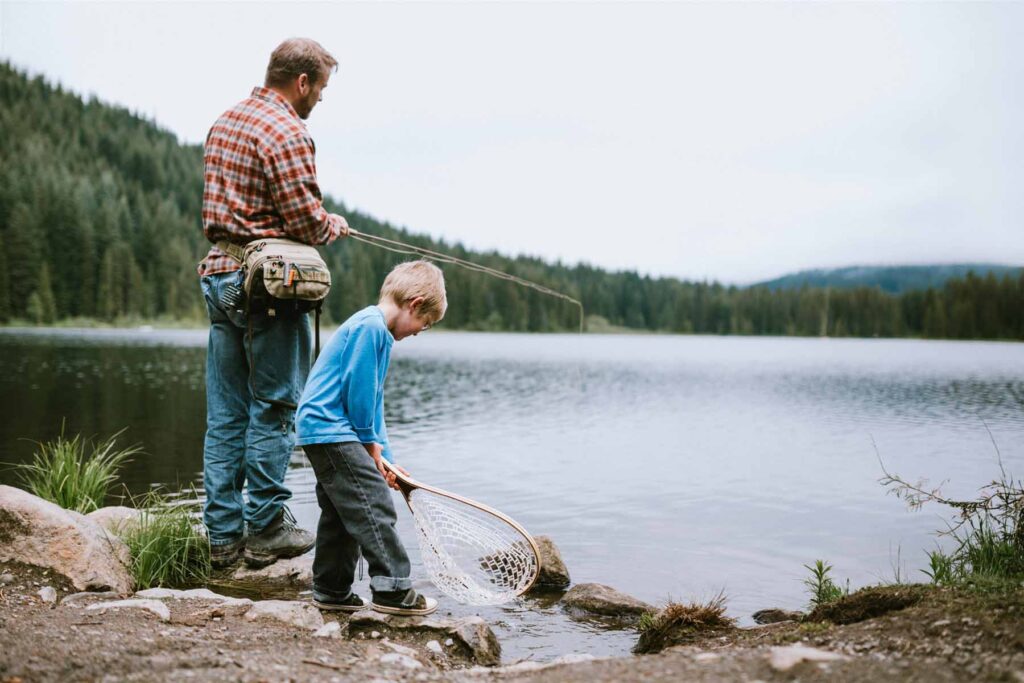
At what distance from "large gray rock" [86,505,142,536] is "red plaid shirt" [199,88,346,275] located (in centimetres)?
235

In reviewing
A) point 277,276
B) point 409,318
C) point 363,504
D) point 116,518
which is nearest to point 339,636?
point 363,504

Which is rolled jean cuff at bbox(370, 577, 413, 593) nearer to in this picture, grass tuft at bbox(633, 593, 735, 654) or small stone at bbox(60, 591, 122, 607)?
small stone at bbox(60, 591, 122, 607)

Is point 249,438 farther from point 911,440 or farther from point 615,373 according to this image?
point 615,373

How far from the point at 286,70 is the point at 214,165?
0.82 metres

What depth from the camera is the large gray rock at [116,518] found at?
6.32 metres

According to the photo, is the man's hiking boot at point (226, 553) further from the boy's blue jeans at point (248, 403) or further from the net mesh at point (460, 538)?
the net mesh at point (460, 538)

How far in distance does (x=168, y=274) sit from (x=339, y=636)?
391 feet

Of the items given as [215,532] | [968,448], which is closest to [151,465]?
[215,532]

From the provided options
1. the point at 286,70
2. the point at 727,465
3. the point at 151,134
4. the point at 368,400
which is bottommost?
the point at 727,465

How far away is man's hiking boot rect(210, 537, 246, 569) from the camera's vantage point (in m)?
5.96

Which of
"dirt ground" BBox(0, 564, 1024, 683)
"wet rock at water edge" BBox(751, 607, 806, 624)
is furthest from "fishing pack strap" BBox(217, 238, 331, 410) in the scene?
"wet rock at water edge" BBox(751, 607, 806, 624)

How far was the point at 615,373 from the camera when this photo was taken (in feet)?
150

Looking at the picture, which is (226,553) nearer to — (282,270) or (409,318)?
(282,270)

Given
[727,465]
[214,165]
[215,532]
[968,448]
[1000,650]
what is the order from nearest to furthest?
[1000,650]
[214,165]
[215,532]
[727,465]
[968,448]
